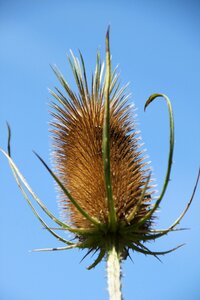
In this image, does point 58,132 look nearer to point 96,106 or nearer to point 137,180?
point 96,106

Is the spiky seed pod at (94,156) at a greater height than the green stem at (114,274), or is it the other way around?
the spiky seed pod at (94,156)

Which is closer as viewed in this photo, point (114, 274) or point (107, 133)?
point (107, 133)

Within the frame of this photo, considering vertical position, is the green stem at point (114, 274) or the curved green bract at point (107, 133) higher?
the curved green bract at point (107, 133)

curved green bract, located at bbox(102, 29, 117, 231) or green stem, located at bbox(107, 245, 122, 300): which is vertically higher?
curved green bract, located at bbox(102, 29, 117, 231)

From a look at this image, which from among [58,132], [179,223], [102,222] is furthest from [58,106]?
[179,223]

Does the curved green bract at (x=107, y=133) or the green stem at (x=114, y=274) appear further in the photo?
the green stem at (x=114, y=274)
